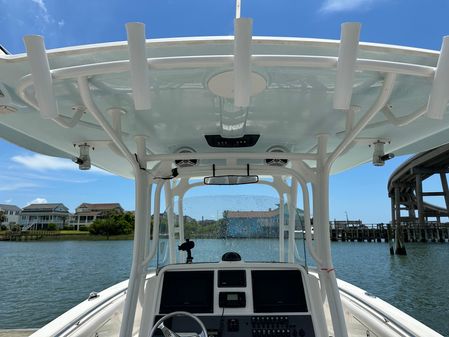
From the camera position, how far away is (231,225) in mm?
3926

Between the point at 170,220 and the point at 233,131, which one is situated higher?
the point at 233,131

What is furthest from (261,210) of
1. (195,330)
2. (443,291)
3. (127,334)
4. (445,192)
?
(445,192)

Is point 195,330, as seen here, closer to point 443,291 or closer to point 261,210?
point 261,210

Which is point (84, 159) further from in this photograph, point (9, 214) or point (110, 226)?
point (9, 214)

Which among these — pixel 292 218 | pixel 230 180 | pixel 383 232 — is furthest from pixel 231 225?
pixel 383 232

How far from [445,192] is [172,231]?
51.3m

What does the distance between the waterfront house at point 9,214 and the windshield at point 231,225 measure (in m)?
81.6

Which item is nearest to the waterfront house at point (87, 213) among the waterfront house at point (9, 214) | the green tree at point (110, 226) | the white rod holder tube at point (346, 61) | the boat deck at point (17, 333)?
the green tree at point (110, 226)

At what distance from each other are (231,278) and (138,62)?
2161 mm

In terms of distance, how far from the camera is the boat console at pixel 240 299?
2.86 meters

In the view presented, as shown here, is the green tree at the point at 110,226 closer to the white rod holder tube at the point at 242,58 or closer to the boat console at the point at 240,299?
the boat console at the point at 240,299

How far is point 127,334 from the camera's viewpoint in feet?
8.73

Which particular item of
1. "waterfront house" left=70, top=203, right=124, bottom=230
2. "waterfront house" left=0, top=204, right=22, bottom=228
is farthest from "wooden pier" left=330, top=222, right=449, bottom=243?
"waterfront house" left=0, top=204, right=22, bottom=228

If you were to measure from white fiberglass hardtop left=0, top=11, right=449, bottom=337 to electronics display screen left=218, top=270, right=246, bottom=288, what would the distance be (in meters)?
0.01
